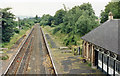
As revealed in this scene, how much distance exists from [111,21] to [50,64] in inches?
361

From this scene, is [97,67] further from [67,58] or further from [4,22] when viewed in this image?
[4,22]

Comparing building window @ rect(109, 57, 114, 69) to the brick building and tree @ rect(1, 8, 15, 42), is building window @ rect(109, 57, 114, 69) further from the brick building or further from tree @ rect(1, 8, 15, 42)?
tree @ rect(1, 8, 15, 42)

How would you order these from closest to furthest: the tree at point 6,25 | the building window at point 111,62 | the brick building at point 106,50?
the brick building at point 106,50 < the building window at point 111,62 < the tree at point 6,25

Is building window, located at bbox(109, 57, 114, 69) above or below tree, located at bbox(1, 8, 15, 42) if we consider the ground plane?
below

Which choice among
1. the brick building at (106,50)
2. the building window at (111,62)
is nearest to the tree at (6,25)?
the brick building at (106,50)

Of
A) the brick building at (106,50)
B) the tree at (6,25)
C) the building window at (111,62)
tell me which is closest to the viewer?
the brick building at (106,50)

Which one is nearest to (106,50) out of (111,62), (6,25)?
(111,62)

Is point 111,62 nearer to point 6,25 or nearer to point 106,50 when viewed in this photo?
point 106,50

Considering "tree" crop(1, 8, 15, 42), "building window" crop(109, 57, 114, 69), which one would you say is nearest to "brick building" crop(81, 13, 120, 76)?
"building window" crop(109, 57, 114, 69)

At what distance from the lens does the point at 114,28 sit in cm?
1745

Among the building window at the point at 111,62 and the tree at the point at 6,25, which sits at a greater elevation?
the tree at the point at 6,25

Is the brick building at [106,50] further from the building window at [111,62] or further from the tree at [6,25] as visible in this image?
the tree at [6,25]

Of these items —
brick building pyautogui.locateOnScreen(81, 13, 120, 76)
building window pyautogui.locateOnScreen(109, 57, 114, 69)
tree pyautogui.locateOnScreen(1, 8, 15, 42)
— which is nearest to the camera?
brick building pyautogui.locateOnScreen(81, 13, 120, 76)

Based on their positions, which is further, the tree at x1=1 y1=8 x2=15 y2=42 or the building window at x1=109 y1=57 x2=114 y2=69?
the tree at x1=1 y1=8 x2=15 y2=42
